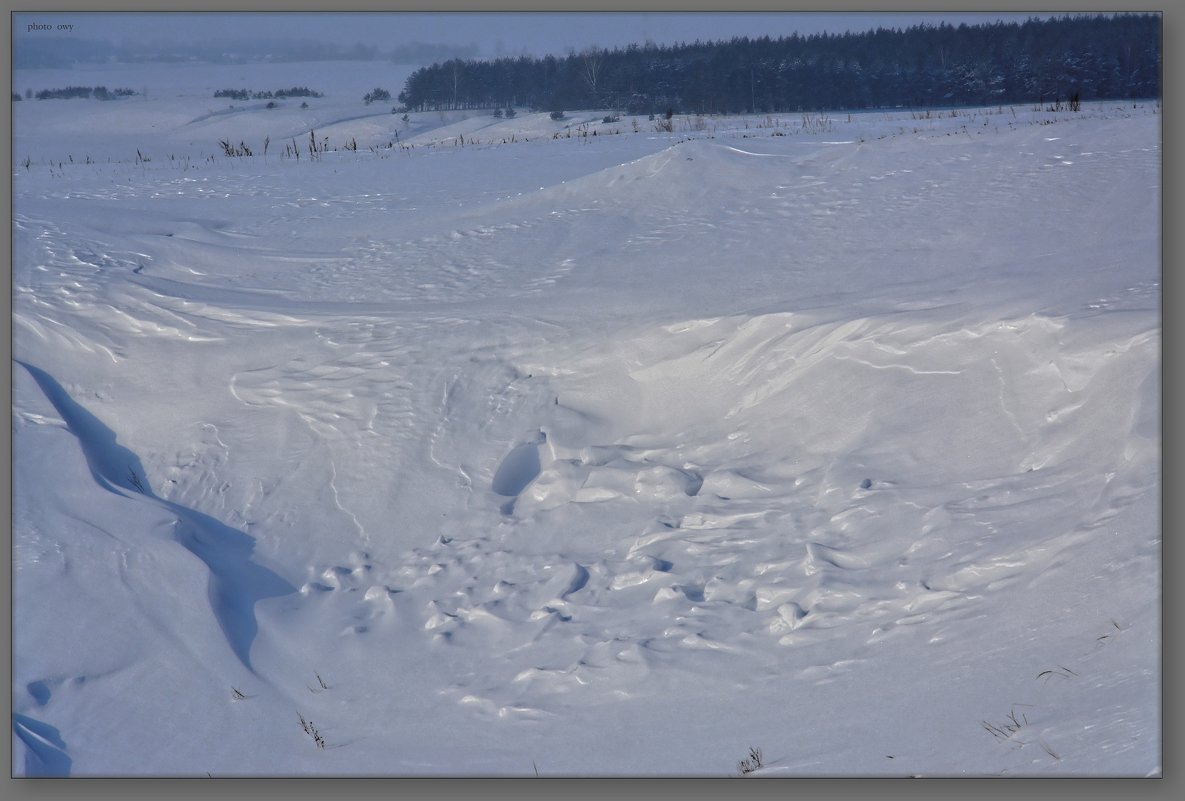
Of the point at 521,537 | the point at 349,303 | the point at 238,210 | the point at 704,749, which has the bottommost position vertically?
the point at 704,749

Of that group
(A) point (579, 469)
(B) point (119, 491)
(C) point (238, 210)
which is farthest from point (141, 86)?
(A) point (579, 469)

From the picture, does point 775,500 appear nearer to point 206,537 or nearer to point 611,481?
point 611,481

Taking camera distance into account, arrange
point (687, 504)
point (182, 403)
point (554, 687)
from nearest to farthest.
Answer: point (554, 687) → point (687, 504) → point (182, 403)

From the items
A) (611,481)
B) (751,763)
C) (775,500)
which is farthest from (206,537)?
(751,763)

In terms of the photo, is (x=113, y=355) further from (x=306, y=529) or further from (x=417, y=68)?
(x=417, y=68)

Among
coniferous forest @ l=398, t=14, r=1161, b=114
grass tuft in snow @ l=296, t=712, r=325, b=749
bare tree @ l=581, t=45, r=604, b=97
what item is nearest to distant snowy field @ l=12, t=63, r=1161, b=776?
grass tuft in snow @ l=296, t=712, r=325, b=749

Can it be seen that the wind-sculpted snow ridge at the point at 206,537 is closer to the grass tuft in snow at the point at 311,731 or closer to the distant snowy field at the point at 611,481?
the distant snowy field at the point at 611,481

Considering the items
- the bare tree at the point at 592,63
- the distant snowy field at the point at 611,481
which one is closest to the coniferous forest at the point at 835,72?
the bare tree at the point at 592,63
